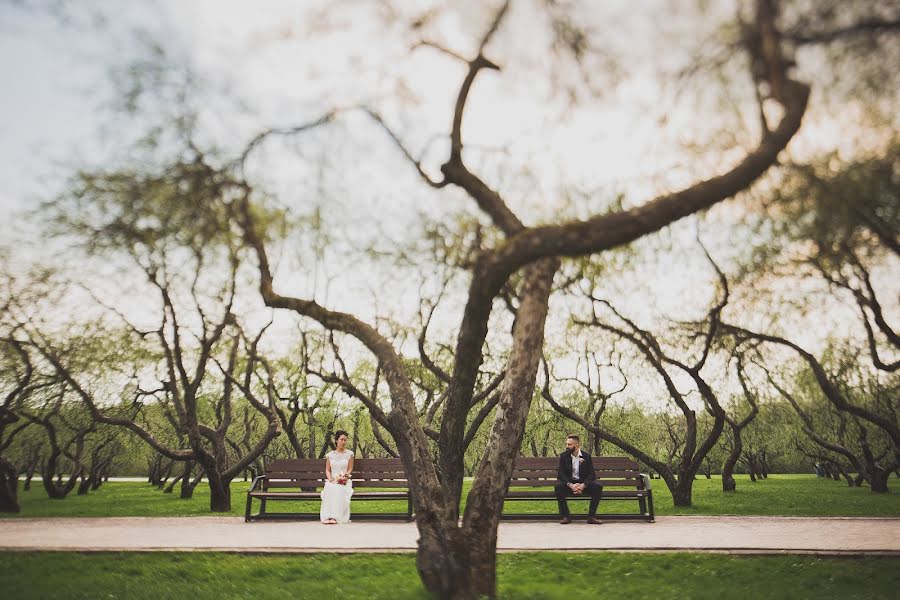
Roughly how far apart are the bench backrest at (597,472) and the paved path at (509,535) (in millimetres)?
1062

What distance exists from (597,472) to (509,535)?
13.6 feet

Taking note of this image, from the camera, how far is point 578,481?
40.0 feet

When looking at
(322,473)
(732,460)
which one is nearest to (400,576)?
(322,473)

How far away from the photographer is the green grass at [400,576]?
5859 millimetres

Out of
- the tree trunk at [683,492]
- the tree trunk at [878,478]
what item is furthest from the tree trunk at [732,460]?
the tree trunk at [683,492]

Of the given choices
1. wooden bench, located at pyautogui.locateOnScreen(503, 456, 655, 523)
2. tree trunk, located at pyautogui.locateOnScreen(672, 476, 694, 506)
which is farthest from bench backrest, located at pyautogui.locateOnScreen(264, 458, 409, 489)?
tree trunk, located at pyautogui.locateOnScreen(672, 476, 694, 506)

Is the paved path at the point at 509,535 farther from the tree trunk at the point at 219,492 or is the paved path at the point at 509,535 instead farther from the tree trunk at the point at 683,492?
the tree trunk at the point at 683,492

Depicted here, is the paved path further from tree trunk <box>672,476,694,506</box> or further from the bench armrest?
tree trunk <box>672,476,694,506</box>

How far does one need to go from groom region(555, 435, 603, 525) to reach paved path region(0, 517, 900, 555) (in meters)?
A: 0.48

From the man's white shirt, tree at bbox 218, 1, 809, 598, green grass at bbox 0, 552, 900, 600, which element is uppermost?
tree at bbox 218, 1, 809, 598

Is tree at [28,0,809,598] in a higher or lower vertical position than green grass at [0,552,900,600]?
higher

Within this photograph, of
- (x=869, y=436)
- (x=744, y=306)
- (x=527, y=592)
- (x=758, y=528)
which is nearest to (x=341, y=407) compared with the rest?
(x=744, y=306)

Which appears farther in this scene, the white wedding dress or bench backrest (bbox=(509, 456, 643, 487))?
bench backrest (bbox=(509, 456, 643, 487))

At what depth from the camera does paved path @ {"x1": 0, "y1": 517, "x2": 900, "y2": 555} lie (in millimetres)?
8016
